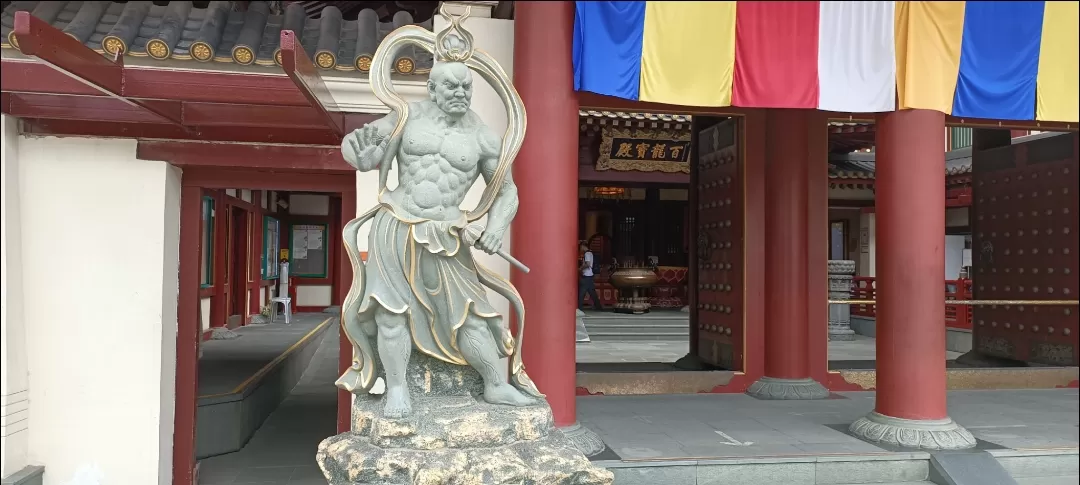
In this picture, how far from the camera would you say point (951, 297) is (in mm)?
15969

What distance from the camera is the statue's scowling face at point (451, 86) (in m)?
3.69

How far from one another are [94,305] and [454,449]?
130 inches

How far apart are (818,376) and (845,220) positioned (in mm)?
12527

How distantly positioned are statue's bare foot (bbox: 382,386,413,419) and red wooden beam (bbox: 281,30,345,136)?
1.70 meters

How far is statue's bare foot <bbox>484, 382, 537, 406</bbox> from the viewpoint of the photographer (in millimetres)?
3809

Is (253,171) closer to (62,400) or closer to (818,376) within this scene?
(62,400)

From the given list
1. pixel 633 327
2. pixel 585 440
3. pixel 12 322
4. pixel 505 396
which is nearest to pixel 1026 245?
pixel 585 440

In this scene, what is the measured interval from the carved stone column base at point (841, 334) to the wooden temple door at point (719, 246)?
753 cm

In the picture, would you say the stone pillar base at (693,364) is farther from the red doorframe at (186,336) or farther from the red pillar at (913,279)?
the red doorframe at (186,336)

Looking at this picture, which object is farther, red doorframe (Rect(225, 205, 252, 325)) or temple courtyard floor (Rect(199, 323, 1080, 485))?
red doorframe (Rect(225, 205, 252, 325))

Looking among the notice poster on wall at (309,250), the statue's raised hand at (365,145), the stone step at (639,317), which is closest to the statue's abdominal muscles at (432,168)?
the statue's raised hand at (365,145)

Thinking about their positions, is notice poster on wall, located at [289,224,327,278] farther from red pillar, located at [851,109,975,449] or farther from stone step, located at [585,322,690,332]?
red pillar, located at [851,109,975,449]

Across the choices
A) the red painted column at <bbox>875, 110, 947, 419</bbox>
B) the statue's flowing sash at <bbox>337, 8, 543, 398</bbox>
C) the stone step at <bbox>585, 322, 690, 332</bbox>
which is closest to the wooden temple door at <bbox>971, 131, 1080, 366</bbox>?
the red painted column at <bbox>875, 110, 947, 419</bbox>

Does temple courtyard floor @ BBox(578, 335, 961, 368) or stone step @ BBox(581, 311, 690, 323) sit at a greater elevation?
stone step @ BBox(581, 311, 690, 323)
